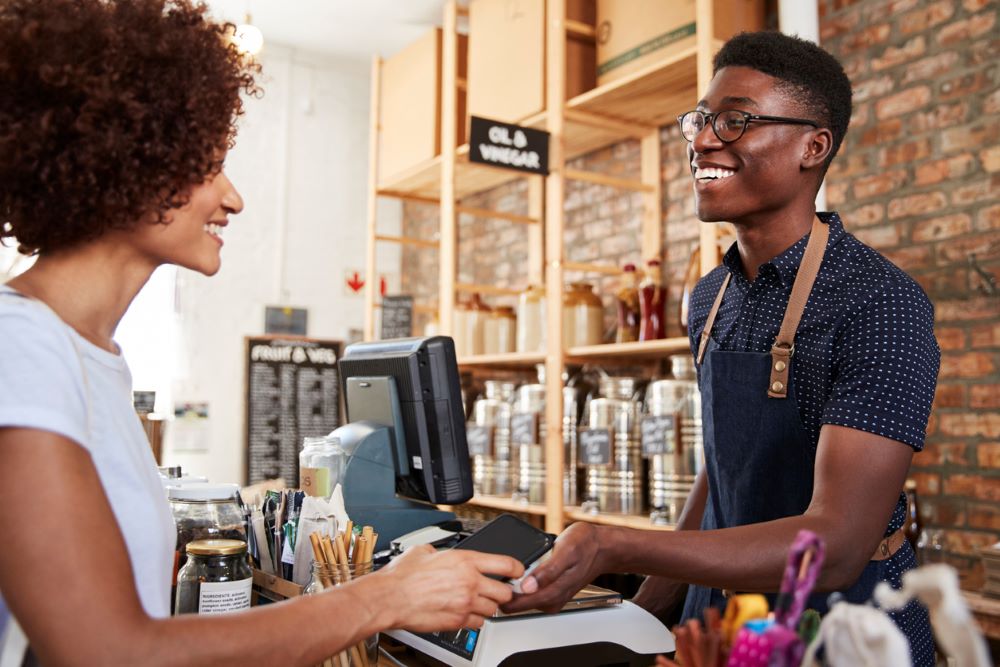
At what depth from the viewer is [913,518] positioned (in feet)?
8.89

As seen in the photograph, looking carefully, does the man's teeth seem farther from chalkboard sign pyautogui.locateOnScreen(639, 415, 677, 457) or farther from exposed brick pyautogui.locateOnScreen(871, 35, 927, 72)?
exposed brick pyautogui.locateOnScreen(871, 35, 927, 72)

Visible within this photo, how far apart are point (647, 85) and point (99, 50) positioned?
2.59m

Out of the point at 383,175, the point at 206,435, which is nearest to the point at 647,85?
the point at 383,175

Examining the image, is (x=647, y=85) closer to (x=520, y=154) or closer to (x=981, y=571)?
(x=520, y=154)

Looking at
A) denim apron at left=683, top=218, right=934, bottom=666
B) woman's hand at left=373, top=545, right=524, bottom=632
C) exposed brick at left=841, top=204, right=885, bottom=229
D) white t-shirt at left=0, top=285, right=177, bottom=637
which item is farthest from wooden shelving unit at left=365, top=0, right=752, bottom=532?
white t-shirt at left=0, top=285, right=177, bottom=637

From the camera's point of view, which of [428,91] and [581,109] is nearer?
[581,109]

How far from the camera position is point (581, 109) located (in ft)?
11.7

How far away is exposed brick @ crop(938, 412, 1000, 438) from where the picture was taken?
2650 mm

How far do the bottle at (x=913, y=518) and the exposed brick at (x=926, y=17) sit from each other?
1478 mm

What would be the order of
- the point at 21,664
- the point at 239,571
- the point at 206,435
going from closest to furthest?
the point at 21,664 < the point at 239,571 < the point at 206,435

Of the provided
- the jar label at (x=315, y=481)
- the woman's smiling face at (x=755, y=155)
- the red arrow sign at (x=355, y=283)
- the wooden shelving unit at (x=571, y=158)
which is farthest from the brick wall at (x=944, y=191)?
the red arrow sign at (x=355, y=283)

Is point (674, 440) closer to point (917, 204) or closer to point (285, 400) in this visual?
point (917, 204)

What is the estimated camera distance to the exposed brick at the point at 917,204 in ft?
9.18

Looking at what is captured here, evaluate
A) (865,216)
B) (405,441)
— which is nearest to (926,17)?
(865,216)
